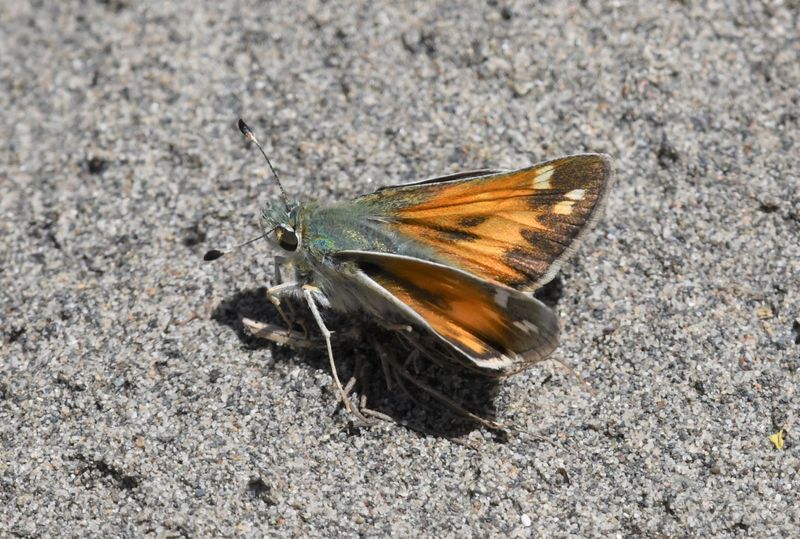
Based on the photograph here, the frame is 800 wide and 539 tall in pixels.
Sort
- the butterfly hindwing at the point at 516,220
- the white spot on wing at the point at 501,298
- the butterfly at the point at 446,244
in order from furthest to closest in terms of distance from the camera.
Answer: the butterfly hindwing at the point at 516,220
the butterfly at the point at 446,244
the white spot on wing at the point at 501,298

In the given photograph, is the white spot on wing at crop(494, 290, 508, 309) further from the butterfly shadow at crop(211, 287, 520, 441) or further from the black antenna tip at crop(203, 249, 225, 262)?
the black antenna tip at crop(203, 249, 225, 262)

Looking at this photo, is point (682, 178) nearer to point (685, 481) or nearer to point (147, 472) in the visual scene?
point (685, 481)

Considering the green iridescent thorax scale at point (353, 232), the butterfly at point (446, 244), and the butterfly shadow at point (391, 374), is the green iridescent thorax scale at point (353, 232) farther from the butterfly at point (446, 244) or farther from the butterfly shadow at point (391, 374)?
the butterfly shadow at point (391, 374)

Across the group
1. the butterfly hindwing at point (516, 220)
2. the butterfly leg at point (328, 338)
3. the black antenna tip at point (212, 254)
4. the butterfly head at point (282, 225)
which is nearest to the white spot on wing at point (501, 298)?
the butterfly hindwing at point (516, 220)

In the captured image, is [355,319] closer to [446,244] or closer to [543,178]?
[446,244]

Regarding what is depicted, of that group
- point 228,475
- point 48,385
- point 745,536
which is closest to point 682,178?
point 745,536

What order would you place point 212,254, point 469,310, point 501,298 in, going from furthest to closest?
point 212,254 → point 469,310 → point 501,298

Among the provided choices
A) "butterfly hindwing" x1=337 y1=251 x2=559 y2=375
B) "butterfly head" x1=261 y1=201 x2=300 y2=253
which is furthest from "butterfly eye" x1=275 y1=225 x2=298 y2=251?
"butterfly hindwing" x1=337 y1=251 x2=559 y2=375

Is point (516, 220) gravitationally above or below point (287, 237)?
above

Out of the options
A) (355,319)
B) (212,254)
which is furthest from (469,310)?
(212,254)
